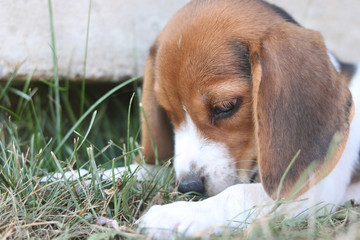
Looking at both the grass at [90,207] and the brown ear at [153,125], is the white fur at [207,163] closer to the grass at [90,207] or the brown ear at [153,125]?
the grass at [90,207]

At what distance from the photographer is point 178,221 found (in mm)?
2139

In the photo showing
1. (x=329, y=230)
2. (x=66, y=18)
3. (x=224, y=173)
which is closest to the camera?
(x=329, y=230)

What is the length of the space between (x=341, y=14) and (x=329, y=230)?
3.33m

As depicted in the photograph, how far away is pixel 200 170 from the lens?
8.97 feet

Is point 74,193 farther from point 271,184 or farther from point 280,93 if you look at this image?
point 280,93

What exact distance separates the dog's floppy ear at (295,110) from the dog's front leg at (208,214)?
0.13 metres

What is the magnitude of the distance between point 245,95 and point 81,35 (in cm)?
171

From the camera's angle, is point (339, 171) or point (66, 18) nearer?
point (339, 171)

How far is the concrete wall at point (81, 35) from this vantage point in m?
3.53

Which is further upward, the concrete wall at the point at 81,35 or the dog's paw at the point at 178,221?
the concrete wall at the point at 81,35

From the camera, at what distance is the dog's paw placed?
6.81 feet

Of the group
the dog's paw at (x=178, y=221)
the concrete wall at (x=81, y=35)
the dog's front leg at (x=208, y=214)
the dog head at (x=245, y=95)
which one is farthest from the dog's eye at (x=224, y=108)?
the concrete wall at (x=81, y=35)

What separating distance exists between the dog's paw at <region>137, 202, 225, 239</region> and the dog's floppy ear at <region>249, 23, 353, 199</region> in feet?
1.19

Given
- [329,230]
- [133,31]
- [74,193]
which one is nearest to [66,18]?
[133,31]
